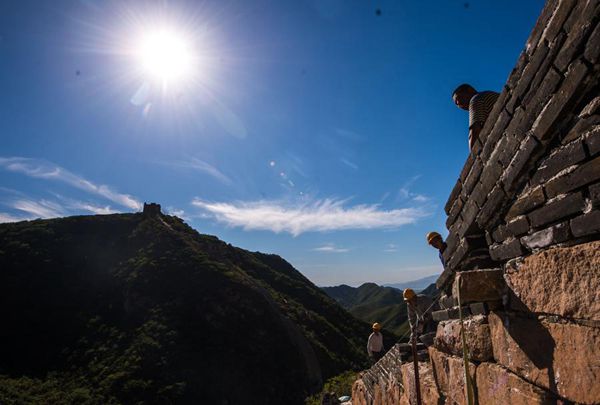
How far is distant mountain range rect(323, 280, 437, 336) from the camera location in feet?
261

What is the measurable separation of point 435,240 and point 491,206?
254cm

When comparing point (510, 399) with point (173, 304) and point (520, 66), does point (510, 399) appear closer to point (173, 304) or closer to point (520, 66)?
point (520, 66)

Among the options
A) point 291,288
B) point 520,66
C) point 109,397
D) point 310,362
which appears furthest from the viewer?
point 291,288

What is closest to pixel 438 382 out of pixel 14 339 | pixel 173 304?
pixel 173 304

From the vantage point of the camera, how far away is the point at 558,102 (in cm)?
183

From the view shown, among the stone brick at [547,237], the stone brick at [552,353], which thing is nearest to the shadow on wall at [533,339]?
the stone brick at [552,353]

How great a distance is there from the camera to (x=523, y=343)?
211 centimetres

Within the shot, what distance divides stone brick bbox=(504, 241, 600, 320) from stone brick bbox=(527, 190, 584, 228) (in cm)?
19

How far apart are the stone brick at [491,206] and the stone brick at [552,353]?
739mm

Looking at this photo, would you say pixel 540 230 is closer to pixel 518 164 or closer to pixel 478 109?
pixel 518 164

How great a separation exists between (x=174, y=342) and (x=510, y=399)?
109ft

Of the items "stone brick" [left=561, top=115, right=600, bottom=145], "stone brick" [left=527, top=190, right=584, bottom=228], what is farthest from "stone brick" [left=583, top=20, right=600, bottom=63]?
"stone brick" [left=527, top=190, right=584, bottom=228]

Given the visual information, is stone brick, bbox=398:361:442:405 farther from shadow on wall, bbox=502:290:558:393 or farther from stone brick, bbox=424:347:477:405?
shadow on wall, bbox=502:290:558:393

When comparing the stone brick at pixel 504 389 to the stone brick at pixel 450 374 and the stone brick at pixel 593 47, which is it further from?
the stone brick at pixel 593 47
